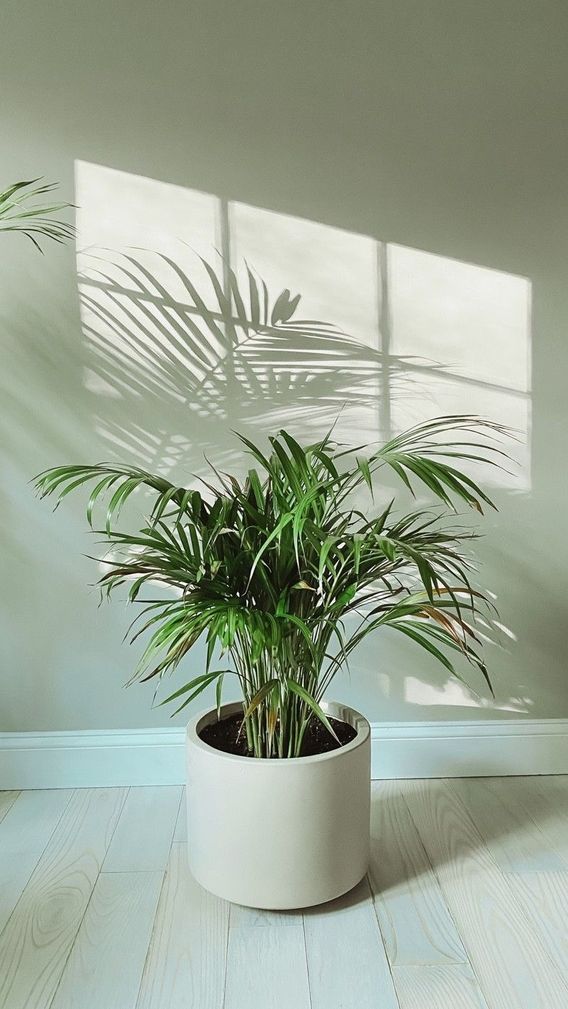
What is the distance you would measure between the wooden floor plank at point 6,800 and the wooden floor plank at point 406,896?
3.04ft

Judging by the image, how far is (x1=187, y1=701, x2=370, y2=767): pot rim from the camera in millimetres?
1624

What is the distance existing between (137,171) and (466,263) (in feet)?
2.87

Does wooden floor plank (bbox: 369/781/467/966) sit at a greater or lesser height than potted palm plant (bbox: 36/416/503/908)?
lesser

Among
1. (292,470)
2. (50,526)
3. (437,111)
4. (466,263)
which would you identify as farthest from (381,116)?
(50,526)

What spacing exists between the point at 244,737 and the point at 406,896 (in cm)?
47

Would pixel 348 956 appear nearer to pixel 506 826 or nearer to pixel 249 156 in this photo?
pixel 506 826

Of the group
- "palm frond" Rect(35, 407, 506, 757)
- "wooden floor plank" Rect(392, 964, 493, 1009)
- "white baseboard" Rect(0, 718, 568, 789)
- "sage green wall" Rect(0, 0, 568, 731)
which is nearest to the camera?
"wooden floor plank" Rect(392, 964, 493, 1009)

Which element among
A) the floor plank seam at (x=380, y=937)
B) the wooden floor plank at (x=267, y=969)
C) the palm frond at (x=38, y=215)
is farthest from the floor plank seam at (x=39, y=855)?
the palm frond at (x=38, y=215)

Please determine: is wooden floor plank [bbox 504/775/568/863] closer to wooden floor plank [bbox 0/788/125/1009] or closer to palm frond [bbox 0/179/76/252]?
wooden floor plank [bbox 0/788/125/1009]

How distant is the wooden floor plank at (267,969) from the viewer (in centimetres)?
145

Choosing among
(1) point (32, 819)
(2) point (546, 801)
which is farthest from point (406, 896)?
(1) point (32, 819)

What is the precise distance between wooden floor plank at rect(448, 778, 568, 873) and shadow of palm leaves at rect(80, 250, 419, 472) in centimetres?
98

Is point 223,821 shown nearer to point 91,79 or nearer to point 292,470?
point 292,470

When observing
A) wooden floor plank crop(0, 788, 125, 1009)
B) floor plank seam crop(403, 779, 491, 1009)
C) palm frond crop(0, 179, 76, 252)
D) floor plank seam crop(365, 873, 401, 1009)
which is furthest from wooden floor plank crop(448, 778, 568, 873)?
palm frond crop(0, 179, 76, 252)
